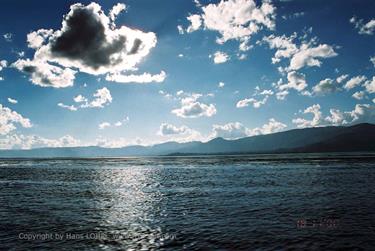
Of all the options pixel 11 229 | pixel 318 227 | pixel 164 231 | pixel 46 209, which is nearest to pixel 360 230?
pixel 318 227

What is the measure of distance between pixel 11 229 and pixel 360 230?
84.8 ft

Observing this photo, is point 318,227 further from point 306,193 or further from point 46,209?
point 46,209

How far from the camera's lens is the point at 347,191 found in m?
42.2

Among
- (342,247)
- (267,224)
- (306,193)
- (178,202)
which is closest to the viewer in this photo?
(342,247)

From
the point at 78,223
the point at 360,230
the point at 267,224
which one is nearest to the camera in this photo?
the point at 360,230

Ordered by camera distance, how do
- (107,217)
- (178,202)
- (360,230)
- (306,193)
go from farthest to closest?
(306,193)
(178,202)
(107,217)
(360,230)

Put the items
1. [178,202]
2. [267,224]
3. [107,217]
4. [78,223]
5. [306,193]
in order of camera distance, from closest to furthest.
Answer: [267,224]
[78,223]
[107,217]
[178,202]
[306,193]

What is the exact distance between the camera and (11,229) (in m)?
24.1

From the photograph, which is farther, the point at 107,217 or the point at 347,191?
the point at 347,191

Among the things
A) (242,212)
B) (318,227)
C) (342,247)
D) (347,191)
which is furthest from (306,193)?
(342,247)

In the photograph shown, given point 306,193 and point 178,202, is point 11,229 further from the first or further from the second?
point 306,193

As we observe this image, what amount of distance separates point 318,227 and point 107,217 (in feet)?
57.7

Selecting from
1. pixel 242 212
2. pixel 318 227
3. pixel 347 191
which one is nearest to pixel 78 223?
pixel 242 212

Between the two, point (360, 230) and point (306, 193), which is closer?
point (360, 230)
